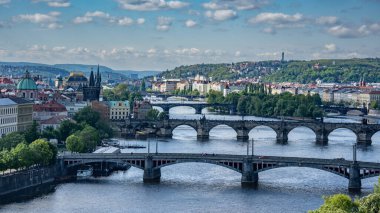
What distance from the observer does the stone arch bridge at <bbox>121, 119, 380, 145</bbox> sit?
8181cm

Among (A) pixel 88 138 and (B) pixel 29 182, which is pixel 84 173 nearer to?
(B) pixel 29 182

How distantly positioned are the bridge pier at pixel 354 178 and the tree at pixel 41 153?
52.3 ft

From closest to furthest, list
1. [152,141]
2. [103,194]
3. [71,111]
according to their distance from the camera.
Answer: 1. [103,194]
2. [152,141]
3. [71,111]

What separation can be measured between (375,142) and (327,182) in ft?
103

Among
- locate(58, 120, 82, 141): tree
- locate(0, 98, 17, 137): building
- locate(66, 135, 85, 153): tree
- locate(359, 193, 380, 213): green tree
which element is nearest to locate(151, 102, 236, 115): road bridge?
locate(58, 120, 82, 141): tree

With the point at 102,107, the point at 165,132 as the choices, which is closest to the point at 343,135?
the point at 165,132

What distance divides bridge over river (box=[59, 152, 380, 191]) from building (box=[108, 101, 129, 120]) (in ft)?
138

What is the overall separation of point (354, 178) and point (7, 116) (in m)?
26.4

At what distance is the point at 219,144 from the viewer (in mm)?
74250

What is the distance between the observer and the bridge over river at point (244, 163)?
4866 centimetres

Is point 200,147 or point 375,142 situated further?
point 375,142

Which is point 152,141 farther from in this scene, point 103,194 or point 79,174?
point 103,194

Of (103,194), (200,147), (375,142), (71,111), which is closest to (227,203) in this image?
(103,194)

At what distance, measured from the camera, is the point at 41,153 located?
49375 millimetres
